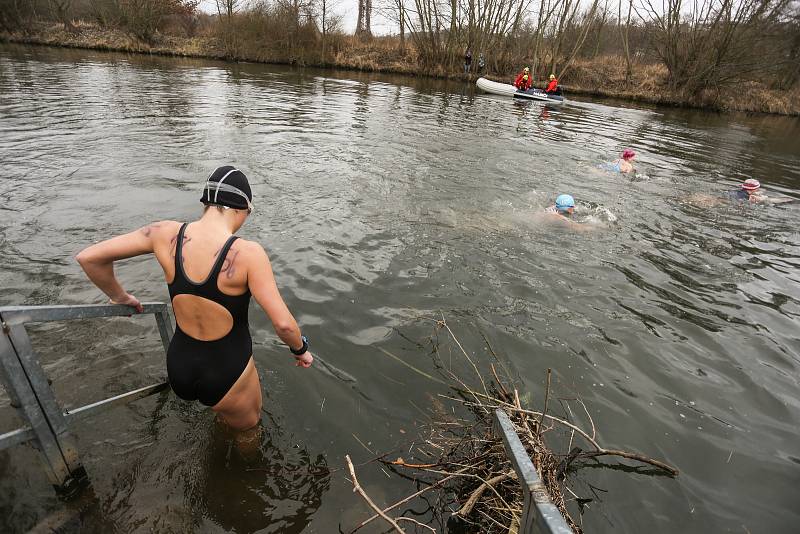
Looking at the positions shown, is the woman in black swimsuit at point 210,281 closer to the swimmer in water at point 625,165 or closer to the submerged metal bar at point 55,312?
the submerged metal bar at point 55,312

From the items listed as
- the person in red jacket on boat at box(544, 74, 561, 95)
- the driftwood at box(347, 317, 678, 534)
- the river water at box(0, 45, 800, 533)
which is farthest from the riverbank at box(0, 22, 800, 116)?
the driftwood at box(347, 317, 678, 534)

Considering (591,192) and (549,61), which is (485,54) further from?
(591,192)

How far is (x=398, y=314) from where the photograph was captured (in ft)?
16.5

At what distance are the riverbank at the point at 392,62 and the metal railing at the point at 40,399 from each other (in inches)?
1442

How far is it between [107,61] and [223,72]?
294 inches

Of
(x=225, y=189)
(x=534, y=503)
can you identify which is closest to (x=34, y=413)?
(x=225, y=189)

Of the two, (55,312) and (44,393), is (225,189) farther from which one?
(44,393)

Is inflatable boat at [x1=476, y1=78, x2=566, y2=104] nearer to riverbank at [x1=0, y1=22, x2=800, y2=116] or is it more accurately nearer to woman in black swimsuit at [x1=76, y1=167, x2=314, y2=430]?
riverbank at [x1=0, y1=22, x2=800, y2=116]

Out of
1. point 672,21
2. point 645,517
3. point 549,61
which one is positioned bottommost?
point 645,517

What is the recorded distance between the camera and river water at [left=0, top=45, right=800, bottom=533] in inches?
119

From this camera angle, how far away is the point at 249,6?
33938 mm

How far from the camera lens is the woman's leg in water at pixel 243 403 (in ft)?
8.98

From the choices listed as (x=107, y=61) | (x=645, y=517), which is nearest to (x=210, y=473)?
(x=645, y=517)

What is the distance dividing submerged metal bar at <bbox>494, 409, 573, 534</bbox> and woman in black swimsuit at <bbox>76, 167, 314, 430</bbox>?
135cm
